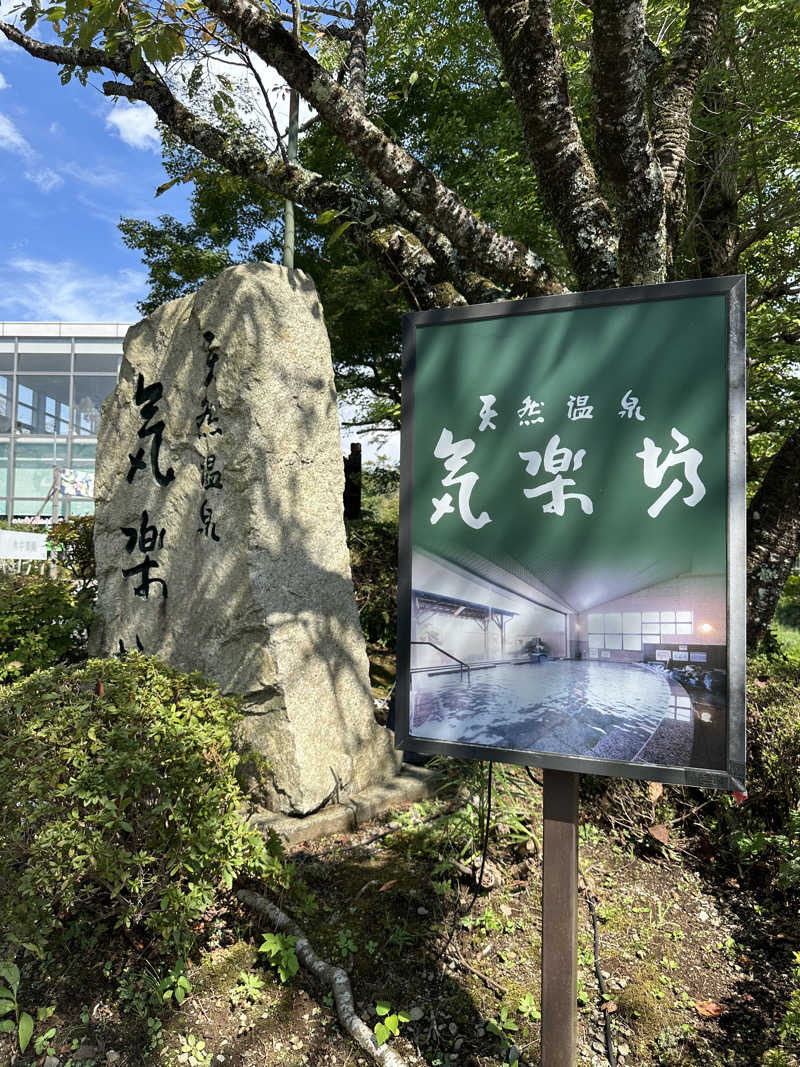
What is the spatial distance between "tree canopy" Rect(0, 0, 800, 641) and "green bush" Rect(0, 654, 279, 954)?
285 cm

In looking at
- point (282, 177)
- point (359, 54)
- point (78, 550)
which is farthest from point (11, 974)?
point (359, 54)

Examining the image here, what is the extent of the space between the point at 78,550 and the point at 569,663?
6.07 m

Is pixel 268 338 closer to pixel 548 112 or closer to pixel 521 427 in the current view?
pixel 548 112

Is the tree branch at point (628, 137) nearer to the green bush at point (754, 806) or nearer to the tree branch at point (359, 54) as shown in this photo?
the tree branch at point (359, 54)

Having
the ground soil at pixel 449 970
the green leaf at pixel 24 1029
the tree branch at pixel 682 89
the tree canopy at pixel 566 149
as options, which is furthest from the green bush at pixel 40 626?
the tree branch at pixel 682 89

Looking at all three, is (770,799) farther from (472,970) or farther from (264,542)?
(264,542)

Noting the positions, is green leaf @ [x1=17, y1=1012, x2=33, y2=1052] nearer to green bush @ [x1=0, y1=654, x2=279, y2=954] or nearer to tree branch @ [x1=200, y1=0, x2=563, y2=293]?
green bush @ [x1=0, y1=654, x2=279, y2=954]

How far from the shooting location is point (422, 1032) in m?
2.24

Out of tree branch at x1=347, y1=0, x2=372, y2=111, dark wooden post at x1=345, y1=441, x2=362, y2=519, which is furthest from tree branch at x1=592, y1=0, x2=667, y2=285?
dark wooden post at x1=345, y1=441, x2=362, y2=519

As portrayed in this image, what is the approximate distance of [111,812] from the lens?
219 centimetres

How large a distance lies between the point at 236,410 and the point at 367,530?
4.88 m

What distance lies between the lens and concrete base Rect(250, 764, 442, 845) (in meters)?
3.30

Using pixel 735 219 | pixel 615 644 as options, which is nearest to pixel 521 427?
pixel 615 644

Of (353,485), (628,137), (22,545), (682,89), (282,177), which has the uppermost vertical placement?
(682,89)
